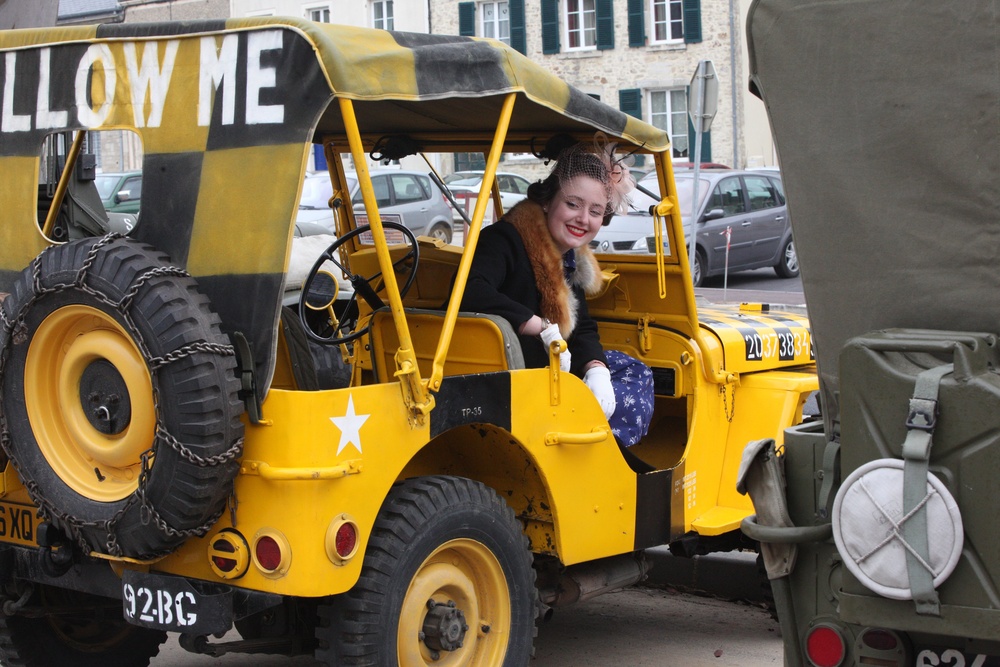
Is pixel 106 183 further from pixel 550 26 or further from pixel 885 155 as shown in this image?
pixel 885 155

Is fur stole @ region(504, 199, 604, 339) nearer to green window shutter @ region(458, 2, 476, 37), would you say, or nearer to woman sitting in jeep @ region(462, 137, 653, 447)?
woman sitting in jeep @ region(462, 137, 653, 447)

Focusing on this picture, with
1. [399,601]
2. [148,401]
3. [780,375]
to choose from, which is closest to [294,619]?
Answer: [399,601]

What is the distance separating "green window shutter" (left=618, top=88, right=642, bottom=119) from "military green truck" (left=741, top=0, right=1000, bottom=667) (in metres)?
30.4

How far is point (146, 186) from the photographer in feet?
12.9

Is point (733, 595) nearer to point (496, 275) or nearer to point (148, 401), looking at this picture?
point (496, 275)

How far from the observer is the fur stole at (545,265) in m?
4.98

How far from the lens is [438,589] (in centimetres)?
412

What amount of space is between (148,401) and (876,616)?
2098 mm

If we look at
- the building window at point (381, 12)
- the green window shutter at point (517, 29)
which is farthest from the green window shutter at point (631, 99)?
the building window at point (381, 12)

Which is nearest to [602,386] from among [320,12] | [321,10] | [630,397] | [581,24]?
[630,397]

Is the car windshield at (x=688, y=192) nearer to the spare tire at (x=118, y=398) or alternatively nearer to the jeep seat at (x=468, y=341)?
the jeep seat at (x=468, y=341)

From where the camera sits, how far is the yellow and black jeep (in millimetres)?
3619

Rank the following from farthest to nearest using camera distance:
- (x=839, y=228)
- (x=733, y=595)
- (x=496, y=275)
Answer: (x=733, y=595) < (x=496, y=275) < (x=839, y=228)

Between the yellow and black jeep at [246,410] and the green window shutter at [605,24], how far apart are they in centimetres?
2913
